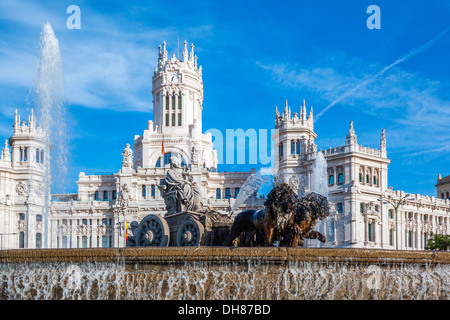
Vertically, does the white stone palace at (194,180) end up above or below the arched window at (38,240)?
above

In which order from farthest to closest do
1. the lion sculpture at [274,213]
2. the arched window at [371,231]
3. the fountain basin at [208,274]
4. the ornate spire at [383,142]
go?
1. the ornate spire at [383,142]
2. the arched window at [371,231]
3. the lion sculpture at [274,213]
4. the fountain basin at [208,274]

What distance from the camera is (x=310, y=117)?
3536 inches

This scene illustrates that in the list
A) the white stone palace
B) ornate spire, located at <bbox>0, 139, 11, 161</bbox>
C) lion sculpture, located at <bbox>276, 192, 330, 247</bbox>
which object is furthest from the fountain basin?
ornate spire, located at <bbox>0, 139, 11, 161</bbox>

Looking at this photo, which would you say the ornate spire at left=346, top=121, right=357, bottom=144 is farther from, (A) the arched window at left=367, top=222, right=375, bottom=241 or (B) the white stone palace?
(A) the arched window at left=367, top=222, right=375, bottom=241

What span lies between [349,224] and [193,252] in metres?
64.2

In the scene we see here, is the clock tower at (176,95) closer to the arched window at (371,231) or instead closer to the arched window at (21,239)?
the arched window at (21,239)

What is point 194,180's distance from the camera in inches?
3477

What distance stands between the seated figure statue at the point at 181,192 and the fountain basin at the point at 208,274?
23.1 ft

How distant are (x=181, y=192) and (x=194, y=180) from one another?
66.0 m

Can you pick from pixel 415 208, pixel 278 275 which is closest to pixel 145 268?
pixel 278 275

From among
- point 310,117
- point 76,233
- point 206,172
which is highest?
point 310,117

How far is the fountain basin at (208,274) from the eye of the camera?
599 inches

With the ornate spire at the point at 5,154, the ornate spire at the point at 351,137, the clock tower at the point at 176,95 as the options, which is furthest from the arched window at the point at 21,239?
the ornate spire at the point at 351,137
